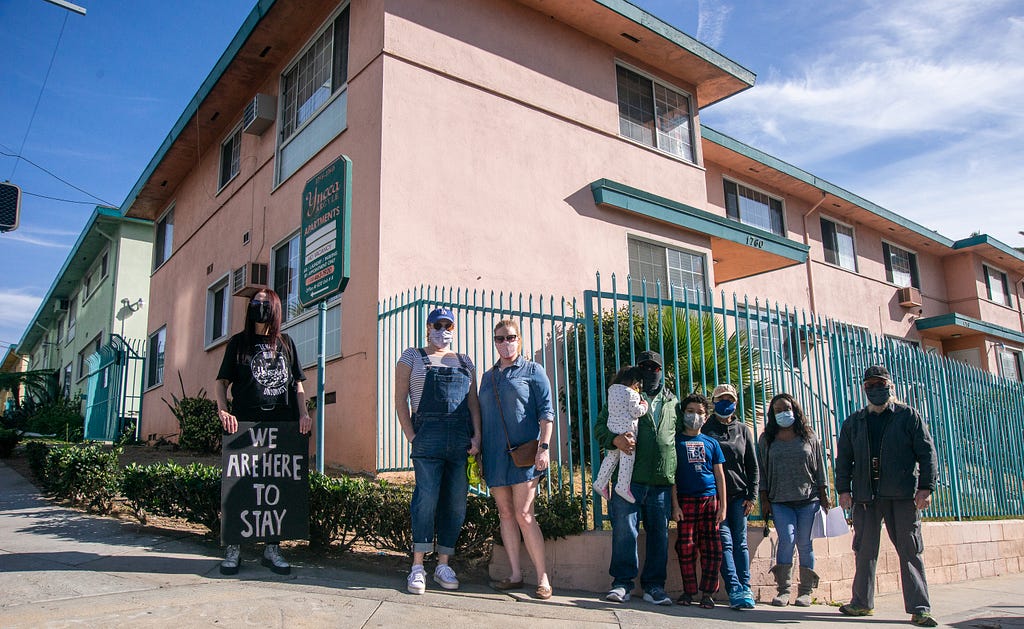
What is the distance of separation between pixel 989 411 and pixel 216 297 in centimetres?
1256

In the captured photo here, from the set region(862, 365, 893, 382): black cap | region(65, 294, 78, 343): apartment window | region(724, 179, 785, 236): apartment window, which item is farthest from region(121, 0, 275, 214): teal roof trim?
region(65, 294, 78, 343): apartment window

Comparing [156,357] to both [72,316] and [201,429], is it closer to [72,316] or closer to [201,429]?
[201,429]

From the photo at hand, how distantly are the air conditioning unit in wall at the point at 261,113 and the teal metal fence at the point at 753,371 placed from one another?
5414 millimetres

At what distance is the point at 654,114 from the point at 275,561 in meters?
10.5

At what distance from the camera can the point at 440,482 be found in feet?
16.0

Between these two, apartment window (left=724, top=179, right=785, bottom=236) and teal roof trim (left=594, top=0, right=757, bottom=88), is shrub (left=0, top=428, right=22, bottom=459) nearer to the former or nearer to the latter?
teal roof trim (left=594, top=0, right=757, bottom=88)

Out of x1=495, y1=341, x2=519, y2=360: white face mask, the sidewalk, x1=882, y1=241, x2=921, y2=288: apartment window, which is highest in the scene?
x1=882, y1=241, x2=921, y2=288: apartment window

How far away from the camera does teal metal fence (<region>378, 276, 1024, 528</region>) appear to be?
595cm

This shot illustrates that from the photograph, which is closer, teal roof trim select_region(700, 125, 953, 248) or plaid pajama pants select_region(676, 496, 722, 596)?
plaid pajama pants select_region(676, 496, 722, 596)

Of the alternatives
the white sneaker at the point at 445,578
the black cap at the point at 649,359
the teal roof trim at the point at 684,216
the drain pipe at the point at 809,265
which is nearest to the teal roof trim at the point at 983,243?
the drain pipe at the point at 809,265

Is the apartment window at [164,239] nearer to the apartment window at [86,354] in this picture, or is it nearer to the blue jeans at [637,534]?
the apartment window at [86,354]

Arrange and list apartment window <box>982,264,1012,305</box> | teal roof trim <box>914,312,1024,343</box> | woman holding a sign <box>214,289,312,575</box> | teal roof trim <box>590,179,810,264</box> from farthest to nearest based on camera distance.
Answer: apartment window <box>982,264,1012,305</box> < teal roof trim <box>914,312,1024,343</box> < teal roof trim <box>590,179,810,264</box> < woman holding a sign <box>214,289,312,575</box>

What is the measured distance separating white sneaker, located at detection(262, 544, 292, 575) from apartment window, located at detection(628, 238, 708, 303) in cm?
802

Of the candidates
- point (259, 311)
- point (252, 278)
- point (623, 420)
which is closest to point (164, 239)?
point (252, 278)
